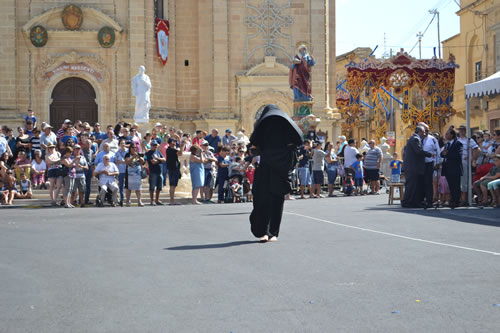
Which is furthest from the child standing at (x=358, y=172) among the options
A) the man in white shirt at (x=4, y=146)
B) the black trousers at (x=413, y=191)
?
the man in white shirt at (x=4, y=146)

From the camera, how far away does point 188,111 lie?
131 ft

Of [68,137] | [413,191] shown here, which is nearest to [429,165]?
[413,191]

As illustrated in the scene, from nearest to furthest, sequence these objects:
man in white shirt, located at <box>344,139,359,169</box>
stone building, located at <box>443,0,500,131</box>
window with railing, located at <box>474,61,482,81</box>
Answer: man in white shirt, located at <box>344,139,359,169</box> → stone building, located at <box>443,0,500,131</box> → window with railing, located at <box>474,61,482,81</box>

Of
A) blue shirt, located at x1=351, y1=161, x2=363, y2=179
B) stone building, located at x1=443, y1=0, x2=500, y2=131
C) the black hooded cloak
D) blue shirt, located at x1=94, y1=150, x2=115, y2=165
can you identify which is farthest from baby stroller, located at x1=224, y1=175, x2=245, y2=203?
stone building, located at x1=443, y1=0, x2=500, y2=131

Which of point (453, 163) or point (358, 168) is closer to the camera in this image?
point (453, 163)

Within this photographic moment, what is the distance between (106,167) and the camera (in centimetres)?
2091

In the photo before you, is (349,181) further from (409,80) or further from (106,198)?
(409,80)

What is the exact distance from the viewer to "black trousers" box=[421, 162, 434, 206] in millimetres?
17828

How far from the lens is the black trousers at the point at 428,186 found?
17.8m

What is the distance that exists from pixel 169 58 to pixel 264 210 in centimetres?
2887

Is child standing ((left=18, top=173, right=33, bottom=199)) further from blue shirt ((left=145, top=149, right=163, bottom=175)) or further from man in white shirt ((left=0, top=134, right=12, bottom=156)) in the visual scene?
blue shirt ((left=145, top=149, right=163, bottom=175))

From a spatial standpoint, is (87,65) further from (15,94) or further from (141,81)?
(141,81)

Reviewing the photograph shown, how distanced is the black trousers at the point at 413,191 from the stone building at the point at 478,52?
25.6m

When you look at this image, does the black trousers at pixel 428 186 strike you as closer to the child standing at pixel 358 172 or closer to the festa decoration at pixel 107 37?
the child standing at pixel 358 172
